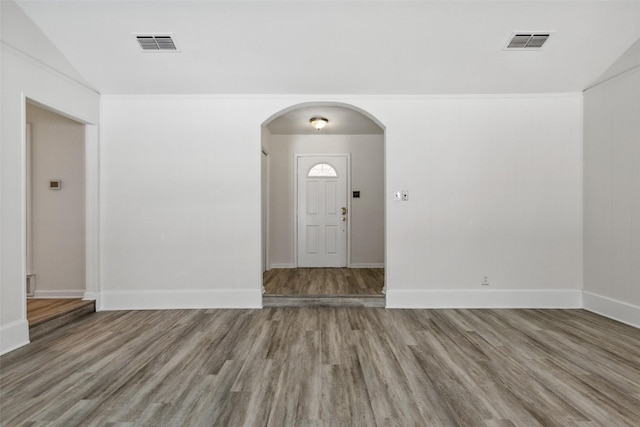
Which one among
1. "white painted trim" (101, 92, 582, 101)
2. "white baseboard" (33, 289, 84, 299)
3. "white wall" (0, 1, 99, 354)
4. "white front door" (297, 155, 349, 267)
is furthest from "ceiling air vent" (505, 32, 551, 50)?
"white baseboard" (33, 289, 84, 299)

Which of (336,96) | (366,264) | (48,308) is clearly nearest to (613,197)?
(336,96)

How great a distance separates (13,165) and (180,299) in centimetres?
212

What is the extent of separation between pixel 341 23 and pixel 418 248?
2660 mm

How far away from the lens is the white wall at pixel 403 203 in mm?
3941

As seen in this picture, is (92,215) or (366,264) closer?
(92,215)

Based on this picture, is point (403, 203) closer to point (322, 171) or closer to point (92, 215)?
point (322, 171)

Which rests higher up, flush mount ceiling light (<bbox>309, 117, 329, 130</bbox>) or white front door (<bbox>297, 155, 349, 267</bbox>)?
flush mount ceiling light (<bbox>309, 117, 329, 130</bbox>)

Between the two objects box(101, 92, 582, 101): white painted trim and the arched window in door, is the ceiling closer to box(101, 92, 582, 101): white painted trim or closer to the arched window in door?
box(101, 92, 582, 101): white painted trim

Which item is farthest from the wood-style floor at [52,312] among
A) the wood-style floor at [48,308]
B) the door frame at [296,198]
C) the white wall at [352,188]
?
the door frame at [296,198]

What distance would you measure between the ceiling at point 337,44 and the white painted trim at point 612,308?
2.51m

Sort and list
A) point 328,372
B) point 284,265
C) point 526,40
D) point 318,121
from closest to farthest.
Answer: point 328,372 → point 526,40 → point 318,121 → point 284,265

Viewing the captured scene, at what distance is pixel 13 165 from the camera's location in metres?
2.83

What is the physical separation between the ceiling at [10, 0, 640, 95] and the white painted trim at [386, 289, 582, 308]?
8.16 ft

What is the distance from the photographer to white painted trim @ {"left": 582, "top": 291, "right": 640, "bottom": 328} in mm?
3260
